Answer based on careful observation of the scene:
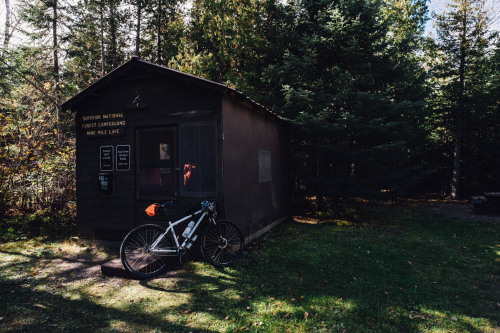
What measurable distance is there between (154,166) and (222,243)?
237cm

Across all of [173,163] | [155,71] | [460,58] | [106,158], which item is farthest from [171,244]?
[460,58]

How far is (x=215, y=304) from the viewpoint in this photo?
156 inches

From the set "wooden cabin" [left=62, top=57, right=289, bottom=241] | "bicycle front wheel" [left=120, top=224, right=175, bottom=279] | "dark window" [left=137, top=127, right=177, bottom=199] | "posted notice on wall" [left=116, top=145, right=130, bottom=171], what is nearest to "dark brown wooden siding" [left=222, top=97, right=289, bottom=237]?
"wooden cabin" [left=62, top=57, right=289, bottom=241]

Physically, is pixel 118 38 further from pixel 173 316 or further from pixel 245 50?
pixel 173 316

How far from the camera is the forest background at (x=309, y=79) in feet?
30.7

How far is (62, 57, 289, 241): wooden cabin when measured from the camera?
19.3ft

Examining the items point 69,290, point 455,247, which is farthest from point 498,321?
point 69,290

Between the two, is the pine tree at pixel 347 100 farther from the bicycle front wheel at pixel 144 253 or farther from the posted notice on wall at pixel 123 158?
the bicycle front wheel at pixel 144 253

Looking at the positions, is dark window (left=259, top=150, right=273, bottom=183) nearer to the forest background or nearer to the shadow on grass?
the shadow on grass

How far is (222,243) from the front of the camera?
5492 mm

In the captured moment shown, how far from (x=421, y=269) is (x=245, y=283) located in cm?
340

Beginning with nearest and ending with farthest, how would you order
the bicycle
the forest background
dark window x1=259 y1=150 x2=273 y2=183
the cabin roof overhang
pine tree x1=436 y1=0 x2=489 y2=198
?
1. the bicycle
2. the cabin roof overhang
3. dark window x1=259 y1=150 x2=273 y2=183
4. the forest background
5. pine tree x1=436 y1=0 x2=489 y2=198

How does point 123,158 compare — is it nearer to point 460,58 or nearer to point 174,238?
point 174,238

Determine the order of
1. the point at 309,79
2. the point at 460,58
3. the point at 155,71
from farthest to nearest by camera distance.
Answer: the point at 460,58, the point at 309,79, the point at 155,71
